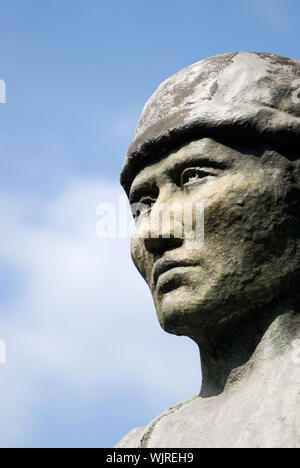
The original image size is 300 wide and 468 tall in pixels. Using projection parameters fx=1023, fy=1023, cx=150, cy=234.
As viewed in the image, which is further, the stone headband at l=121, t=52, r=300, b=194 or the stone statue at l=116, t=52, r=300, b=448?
the stone headband at l=121, t=52, r=300, b=194

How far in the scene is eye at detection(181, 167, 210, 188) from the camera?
21.6 ft

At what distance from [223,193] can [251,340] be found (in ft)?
3.10

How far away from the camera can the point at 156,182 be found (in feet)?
22.5

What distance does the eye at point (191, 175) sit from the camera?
6598mm

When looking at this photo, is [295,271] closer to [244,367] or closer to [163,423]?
[244,367]

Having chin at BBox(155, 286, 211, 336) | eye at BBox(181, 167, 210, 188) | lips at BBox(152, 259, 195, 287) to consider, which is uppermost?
eye at BBox(181, 167, 210, 188)

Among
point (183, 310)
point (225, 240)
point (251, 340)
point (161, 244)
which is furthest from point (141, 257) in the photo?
point (251, 340)

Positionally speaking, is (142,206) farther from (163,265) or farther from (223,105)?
(223,105)

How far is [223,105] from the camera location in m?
6.62

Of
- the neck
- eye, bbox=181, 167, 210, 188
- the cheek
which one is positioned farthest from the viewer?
the cheek

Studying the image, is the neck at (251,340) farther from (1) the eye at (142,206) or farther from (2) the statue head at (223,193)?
(1) the eye at (142,206)

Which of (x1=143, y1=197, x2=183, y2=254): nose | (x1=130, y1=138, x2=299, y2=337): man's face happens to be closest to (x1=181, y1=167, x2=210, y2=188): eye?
(x1=130, y1=138, x2=299, y2=337): man's face

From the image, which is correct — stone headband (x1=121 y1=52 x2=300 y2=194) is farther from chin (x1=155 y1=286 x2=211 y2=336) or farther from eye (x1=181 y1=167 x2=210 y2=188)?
chin (x1=155 y1=286 x2=211 y2=336)

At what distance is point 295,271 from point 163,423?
1350 millimetres
